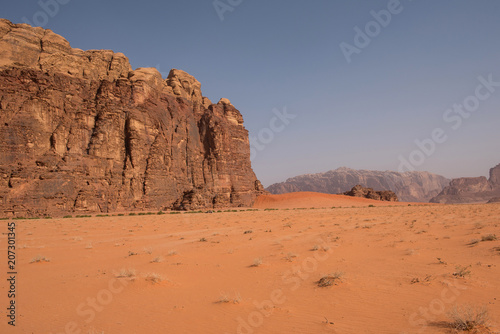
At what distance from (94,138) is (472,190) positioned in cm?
15750

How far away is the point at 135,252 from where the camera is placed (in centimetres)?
1078

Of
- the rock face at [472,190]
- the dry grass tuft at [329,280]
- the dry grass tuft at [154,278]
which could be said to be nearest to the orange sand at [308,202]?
the dry grass tuft at [329,280]

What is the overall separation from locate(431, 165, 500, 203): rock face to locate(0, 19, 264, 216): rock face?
111m

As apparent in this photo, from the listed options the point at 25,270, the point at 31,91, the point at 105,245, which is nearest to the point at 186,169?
the point at 31,91

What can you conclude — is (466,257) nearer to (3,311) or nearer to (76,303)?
(76,303)

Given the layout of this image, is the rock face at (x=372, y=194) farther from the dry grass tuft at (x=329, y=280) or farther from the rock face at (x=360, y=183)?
the rock face at (x=360, y=183)

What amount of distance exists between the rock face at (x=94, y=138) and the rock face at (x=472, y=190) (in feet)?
363

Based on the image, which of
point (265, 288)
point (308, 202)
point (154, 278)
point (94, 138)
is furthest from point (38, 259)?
point (308, 202)

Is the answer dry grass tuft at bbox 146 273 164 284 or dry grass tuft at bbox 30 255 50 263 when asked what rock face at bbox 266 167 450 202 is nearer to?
dry grass tuft at bbox 30 255 50 263

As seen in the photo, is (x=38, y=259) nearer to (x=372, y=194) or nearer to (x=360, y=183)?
(x=372, y=194)

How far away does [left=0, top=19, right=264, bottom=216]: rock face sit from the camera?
3588cm

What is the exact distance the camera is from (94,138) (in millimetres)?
42625

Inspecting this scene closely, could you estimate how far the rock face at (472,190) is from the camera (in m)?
116

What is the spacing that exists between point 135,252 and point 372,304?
30.2 ft
